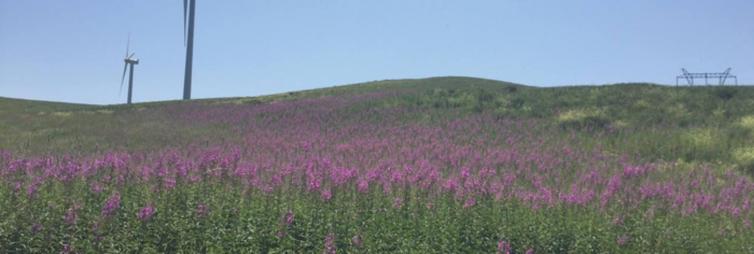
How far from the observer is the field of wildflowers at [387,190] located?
7.75 meters

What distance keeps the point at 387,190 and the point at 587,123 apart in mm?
14254

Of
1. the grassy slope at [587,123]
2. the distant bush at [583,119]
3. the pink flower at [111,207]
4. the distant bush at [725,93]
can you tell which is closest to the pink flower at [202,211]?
the pink flower at [111,207]

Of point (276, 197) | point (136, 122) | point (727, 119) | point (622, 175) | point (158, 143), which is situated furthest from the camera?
point (136, 122)

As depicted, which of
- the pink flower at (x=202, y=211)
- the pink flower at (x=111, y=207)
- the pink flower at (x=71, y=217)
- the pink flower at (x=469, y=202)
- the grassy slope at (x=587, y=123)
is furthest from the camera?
the grassy slope at (x=587, y=123)

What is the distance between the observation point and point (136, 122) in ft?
88.2

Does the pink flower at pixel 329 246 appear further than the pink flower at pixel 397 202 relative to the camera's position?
No

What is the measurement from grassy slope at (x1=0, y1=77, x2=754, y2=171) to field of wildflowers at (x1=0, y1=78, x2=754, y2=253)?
5.7 inches

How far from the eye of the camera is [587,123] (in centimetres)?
2297

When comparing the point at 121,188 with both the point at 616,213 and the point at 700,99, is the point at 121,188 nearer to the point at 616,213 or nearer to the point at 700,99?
the point at 616,213

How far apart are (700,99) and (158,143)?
20827mm

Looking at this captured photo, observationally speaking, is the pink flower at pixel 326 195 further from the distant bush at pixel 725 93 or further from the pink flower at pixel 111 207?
the distant bush at pixel 725 93

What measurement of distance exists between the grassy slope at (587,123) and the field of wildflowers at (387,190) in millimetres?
146

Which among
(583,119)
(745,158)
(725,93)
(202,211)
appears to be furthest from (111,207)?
(725,93)

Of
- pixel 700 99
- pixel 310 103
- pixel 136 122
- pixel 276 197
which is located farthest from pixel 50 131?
pixel 700 99
